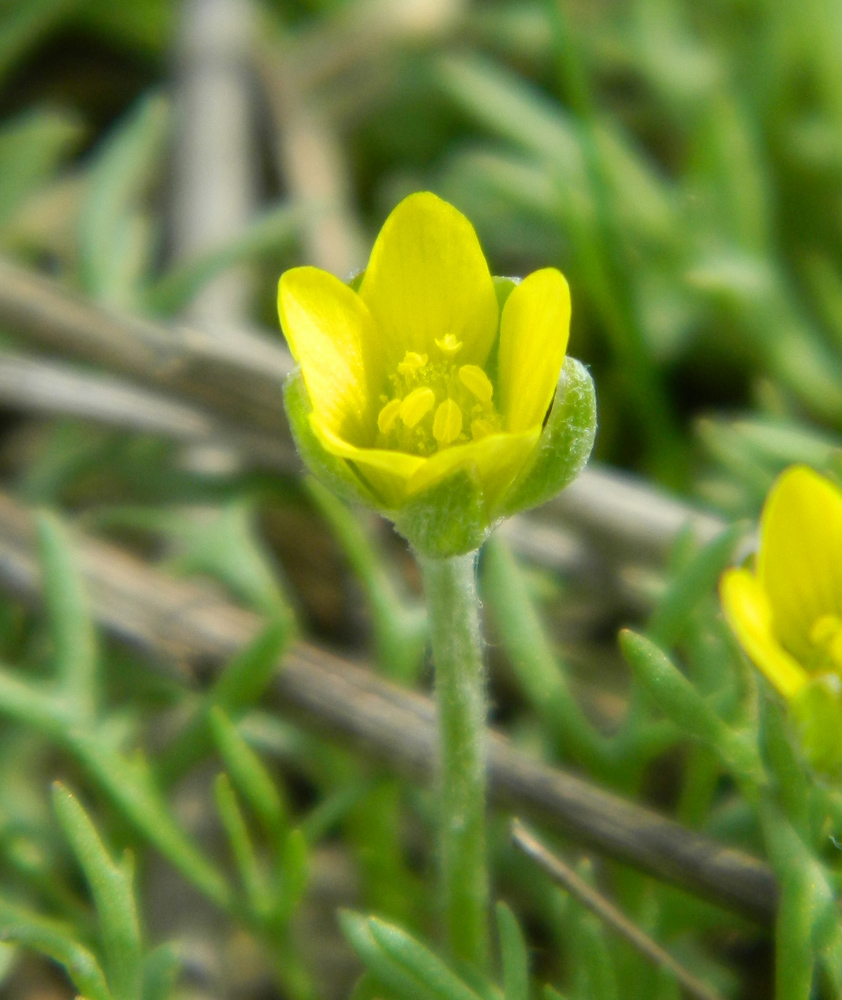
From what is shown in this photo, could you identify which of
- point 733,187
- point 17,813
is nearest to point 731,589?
point 17,813

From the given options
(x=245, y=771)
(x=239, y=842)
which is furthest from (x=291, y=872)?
(x=245, y=771)

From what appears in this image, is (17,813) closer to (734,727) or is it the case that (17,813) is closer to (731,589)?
(734,727)

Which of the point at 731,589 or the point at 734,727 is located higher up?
the point at 731,589

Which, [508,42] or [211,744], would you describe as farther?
[508,42]

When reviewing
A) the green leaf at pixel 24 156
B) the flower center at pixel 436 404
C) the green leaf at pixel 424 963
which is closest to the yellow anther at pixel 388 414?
the flower center at pixel 436 404

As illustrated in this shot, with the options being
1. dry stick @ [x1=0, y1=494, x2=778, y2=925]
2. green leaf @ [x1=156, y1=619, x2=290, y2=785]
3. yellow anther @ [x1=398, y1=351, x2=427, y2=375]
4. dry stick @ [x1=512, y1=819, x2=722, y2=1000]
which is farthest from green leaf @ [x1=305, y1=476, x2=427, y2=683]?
yellow anther @ [x1=398, y1=351, x2=427, y2=375]

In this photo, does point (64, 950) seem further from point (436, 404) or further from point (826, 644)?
point (826, 644)

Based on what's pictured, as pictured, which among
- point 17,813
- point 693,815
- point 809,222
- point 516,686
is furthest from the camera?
point 809,222

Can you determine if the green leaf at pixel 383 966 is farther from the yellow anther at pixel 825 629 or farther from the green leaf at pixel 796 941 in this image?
the yellow anther at pixel 825 629
